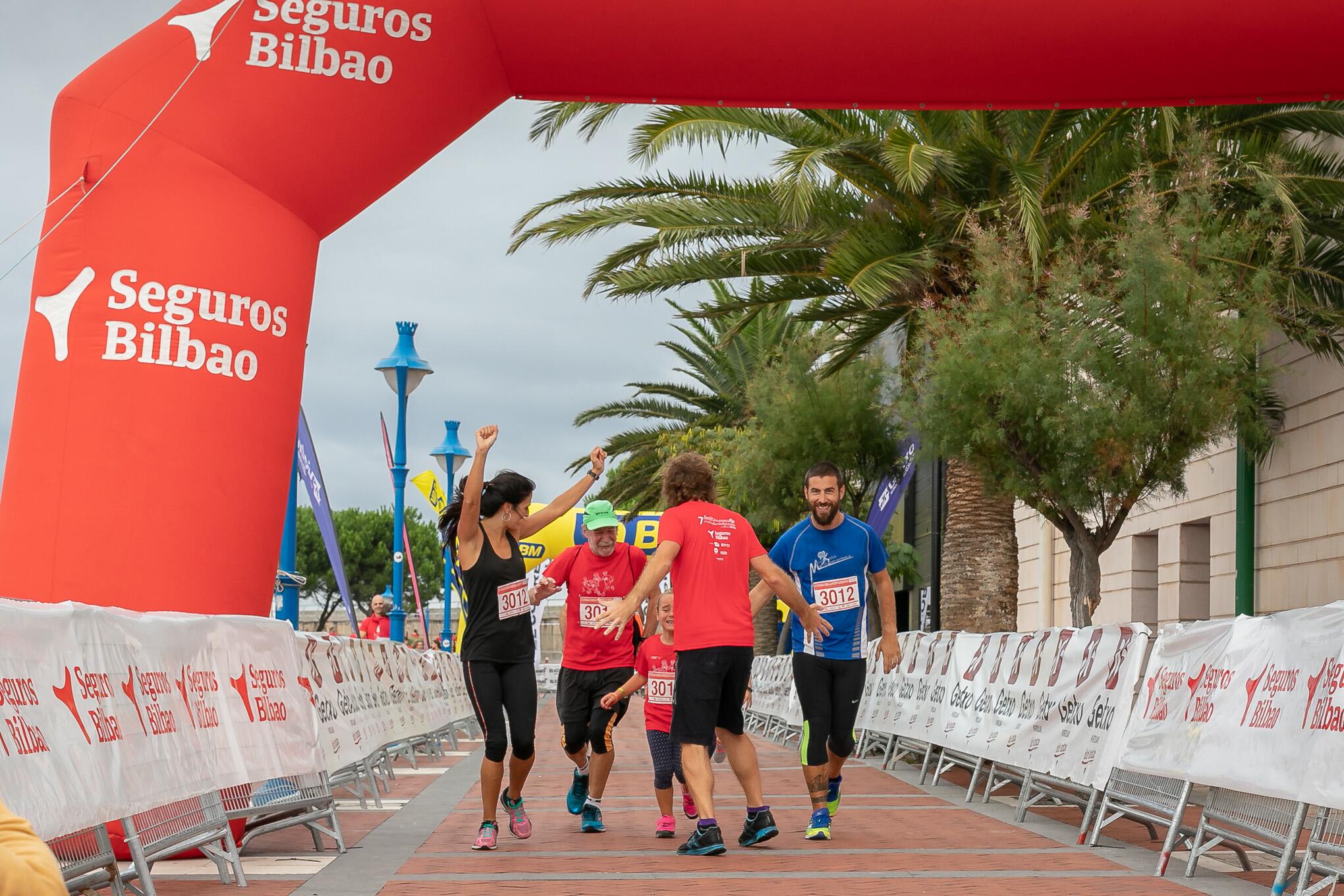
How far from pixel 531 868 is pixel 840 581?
8.07 feet

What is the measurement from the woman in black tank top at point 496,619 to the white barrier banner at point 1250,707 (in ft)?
10.6

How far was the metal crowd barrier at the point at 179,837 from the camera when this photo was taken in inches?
240

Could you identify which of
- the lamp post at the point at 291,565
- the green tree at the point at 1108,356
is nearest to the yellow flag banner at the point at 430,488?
the lamp post at the point at 291,565

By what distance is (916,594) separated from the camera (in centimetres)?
3928

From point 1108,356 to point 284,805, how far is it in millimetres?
9900

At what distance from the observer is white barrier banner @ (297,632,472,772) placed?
1017 centimetres

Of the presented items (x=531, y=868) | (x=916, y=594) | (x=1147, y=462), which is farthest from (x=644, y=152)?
(x=916, y=594)

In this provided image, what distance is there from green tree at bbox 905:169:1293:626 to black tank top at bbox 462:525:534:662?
26.9 ft

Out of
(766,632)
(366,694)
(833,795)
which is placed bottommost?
(833,795)

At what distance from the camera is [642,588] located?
7.53 meters

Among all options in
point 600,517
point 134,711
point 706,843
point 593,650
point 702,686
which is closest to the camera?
point 134,711

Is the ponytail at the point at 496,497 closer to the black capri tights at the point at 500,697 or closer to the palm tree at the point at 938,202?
the black capri tights at the point at 500,697

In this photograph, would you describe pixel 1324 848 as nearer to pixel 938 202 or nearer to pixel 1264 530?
pixel 938 202

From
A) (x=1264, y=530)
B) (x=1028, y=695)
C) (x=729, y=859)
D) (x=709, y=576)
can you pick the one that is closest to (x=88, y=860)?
(x=729, y=859)
